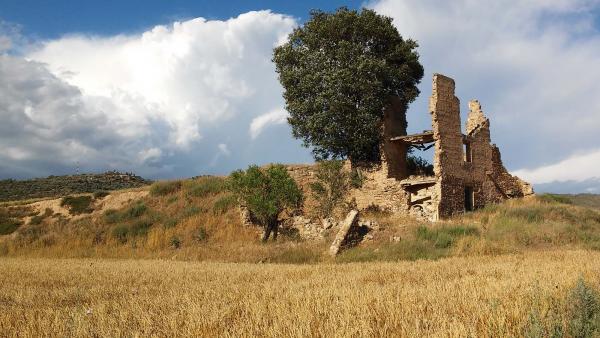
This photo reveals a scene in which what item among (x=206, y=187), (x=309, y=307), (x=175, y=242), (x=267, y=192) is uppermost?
(x=206, y=187)

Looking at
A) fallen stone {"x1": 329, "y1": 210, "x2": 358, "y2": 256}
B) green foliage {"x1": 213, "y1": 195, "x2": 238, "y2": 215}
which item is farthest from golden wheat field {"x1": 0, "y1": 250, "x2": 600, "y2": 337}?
green foliage {"x1": 213, "y1": 195, "x2": 238, "y2": 215}

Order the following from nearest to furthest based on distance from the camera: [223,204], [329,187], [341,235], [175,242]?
[341,235] → [175,242] → [329,187] → [223,204]

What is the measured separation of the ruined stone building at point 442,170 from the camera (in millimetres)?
29391

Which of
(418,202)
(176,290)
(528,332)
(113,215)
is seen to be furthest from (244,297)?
(113,215)

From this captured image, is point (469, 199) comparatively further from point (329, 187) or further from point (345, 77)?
point (345, 77)

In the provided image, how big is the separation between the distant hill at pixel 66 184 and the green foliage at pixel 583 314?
59.9 m

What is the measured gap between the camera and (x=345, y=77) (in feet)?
103

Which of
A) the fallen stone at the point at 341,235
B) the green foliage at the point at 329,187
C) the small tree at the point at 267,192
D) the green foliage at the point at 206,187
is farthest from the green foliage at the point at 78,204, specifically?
the fallen stone at the point at 341,235

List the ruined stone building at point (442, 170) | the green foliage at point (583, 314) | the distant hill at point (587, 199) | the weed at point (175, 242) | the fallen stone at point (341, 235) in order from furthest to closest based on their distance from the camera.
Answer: the distant hill at point (587, 199) < the ruined stone building at point (442, 170) < the weed at point (175, 242) < the fallen stone at point (341, 235) < the green foliage at point (583, 314)

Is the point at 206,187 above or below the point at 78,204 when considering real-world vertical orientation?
above

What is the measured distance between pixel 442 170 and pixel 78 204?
28730 millimetres

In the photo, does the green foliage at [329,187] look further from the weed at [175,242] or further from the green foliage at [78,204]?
the green foliage at [78,204]

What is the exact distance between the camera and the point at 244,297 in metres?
8.30

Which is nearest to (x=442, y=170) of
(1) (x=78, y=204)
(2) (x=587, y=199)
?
(1) (x=78, y=204)
